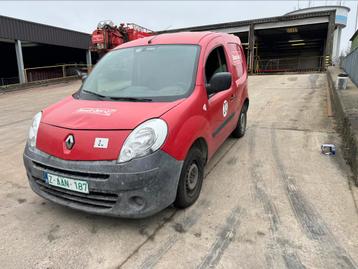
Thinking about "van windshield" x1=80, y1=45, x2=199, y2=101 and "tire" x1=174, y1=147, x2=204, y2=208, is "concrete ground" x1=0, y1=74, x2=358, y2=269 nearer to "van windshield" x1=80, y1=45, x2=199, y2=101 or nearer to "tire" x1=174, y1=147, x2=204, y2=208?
"tire" x1=174, y1=147, x2=204, y2=208

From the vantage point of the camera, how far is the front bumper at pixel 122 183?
7.92 feet

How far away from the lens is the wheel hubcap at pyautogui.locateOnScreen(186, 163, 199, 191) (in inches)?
119

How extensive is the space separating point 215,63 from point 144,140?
2012 mm

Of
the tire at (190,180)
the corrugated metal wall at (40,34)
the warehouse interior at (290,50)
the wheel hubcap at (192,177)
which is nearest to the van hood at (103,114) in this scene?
the tire at (190,180)

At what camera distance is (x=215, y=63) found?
397 cm

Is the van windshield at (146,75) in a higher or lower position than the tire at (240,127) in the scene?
higher

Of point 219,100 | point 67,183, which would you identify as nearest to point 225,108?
point 219,100

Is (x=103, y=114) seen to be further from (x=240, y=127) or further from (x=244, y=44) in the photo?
(x=244, y=44)

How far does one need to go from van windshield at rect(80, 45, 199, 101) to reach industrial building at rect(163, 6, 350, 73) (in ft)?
79.6

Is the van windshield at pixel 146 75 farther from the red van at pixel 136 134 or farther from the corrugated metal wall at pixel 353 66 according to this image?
the corrugated metal wall at pixel 353 66

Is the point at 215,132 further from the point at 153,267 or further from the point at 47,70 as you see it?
the point at 47,70

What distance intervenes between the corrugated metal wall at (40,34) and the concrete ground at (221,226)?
54.8 feet

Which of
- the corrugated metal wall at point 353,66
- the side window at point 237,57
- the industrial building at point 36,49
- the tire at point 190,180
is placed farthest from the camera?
the industrial building at point 36,49

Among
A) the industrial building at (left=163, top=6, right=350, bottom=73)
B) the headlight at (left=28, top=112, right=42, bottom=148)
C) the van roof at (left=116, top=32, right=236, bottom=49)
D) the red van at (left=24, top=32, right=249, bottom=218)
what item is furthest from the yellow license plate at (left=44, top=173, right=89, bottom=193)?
the industrial building at (left=163, top=6, right=350, bottom=73)
